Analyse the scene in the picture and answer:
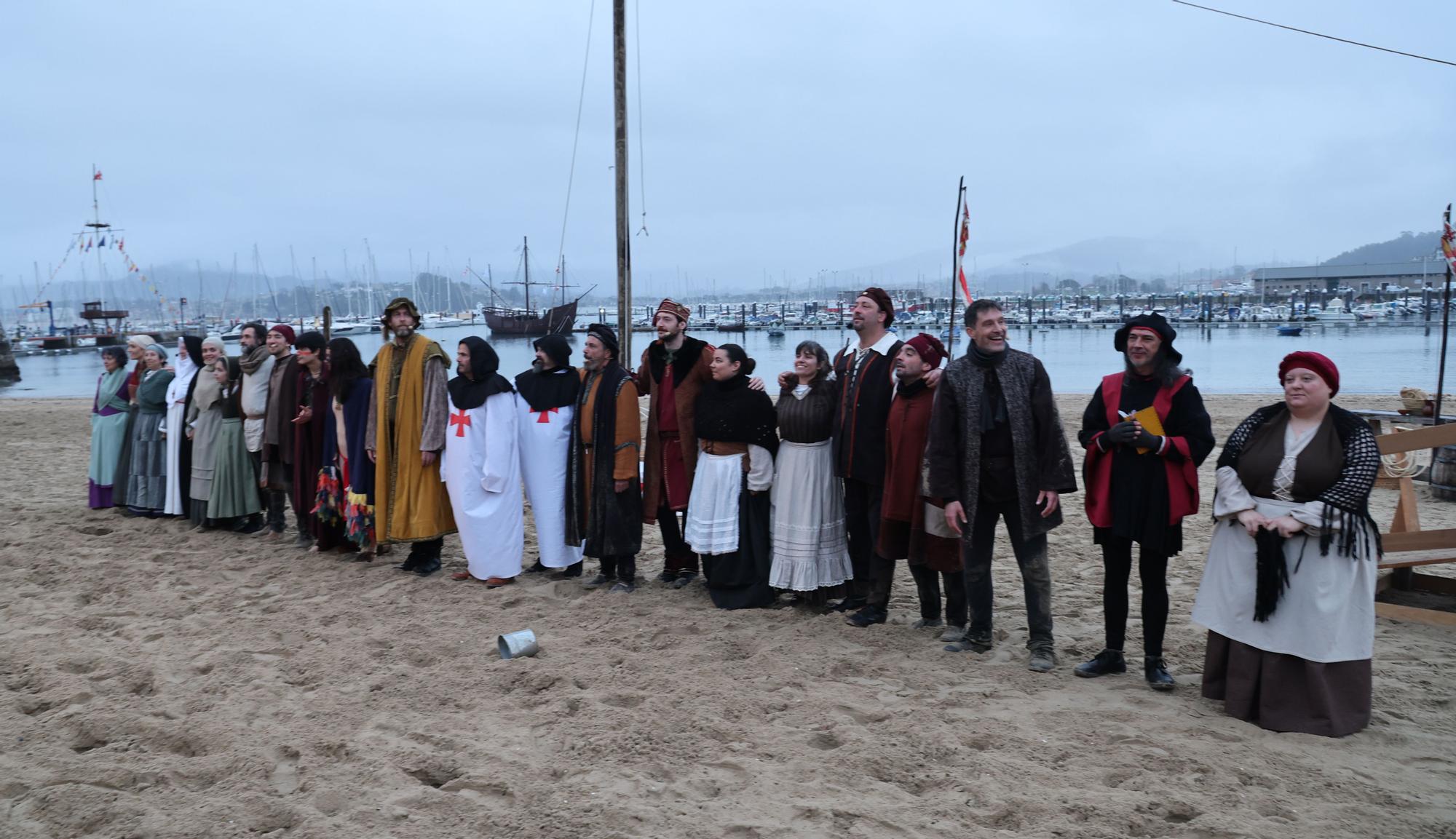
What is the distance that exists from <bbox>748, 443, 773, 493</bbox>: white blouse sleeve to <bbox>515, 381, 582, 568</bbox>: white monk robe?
1.31 metres

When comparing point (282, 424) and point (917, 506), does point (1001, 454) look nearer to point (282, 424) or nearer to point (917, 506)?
point (917, 506)

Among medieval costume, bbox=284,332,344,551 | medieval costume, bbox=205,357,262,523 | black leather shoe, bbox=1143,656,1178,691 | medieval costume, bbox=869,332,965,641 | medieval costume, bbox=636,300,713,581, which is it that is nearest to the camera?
black leather shoe, bbox=1143,656,1178,691

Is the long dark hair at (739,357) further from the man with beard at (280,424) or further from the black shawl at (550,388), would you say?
the man with beard at (280,424)

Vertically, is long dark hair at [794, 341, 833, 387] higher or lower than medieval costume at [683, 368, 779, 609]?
higher

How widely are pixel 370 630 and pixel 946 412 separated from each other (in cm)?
312

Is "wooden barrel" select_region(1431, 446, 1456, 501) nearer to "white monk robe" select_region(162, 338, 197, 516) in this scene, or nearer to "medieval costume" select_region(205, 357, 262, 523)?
"medieval costume" select_region(205, 357, 262, 523)

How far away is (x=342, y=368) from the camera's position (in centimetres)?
626

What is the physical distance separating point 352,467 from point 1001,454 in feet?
14.0

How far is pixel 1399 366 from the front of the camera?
1384 inches

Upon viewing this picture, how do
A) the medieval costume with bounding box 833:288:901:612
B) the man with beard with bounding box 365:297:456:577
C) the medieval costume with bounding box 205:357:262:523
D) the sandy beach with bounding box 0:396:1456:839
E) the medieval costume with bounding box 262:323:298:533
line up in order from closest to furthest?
the sandy beach with bounding box 0:396:1456:839 < the medieval costume with bounding box 833:288:901:612 < the man with beard with bounding box 365:297:456:577 < the medieval costume with bounding box 262:323:298:533 < the medieval costume with bounding box 205:357:262:523

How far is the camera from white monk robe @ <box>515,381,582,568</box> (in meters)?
5.75

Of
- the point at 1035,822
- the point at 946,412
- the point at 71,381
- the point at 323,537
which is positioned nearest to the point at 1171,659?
the point at 946,412

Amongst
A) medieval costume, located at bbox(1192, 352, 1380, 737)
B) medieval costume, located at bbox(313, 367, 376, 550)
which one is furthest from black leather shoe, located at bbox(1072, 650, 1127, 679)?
medieval costume, located at bbox(313, 367, 376, 550)

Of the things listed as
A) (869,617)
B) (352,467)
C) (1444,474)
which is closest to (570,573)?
(352,467)
